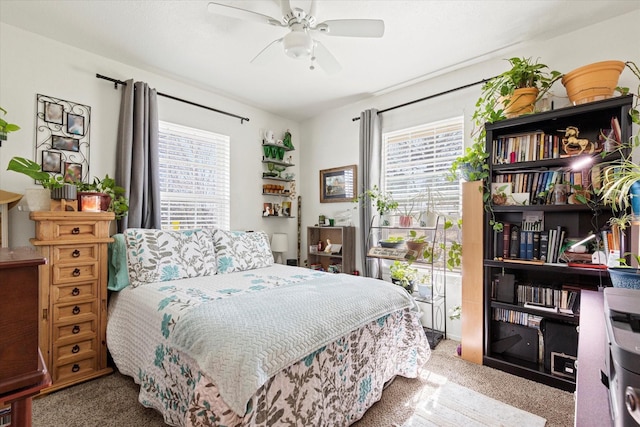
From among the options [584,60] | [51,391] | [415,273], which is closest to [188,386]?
[51,391]

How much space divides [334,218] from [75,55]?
309 centimetres

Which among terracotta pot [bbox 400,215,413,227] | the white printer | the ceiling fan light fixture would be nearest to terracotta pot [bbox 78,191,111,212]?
the ceiling fan light fixture

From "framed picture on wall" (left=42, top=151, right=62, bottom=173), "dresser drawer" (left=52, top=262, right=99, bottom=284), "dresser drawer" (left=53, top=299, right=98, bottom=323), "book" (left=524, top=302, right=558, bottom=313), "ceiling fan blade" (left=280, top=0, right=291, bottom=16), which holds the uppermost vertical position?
"ceiling fan blade" (left=280, top=0, right=291, bottom=16)

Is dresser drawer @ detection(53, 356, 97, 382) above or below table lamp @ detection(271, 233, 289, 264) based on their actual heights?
below

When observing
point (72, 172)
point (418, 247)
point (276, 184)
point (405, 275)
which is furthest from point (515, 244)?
point (72, 172)

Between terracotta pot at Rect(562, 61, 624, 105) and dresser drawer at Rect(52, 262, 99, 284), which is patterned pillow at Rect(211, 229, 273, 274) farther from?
terracotta pot at Rect(562, 61, 624, 105)

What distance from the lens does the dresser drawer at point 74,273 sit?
6.84 ft

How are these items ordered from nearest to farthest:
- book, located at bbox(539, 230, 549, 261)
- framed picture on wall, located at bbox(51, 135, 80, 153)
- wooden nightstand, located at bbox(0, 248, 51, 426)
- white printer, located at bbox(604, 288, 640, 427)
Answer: white printer, located at bbox(604, 288, 640, 427) → wooden nightstand, located at bbox(0, 248, 51, 426) → book, located at bbox(539, 230, 549, 261) → framed picture on wall, located at bbox(51, 135, 80, 153)

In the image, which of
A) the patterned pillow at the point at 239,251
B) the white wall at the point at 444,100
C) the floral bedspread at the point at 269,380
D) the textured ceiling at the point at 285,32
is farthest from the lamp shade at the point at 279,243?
the textured ceiling at the point at 285,32

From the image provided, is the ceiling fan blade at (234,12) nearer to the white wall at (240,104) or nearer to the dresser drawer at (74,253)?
the white wall at (240,104)

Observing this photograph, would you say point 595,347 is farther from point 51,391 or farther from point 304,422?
point 51,391

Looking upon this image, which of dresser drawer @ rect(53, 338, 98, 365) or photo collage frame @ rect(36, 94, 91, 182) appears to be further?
photo collage frame @ rect(36, 94, 91, 182)

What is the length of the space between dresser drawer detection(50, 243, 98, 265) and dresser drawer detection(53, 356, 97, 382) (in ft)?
2.38

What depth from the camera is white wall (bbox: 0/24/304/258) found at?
2.30m
